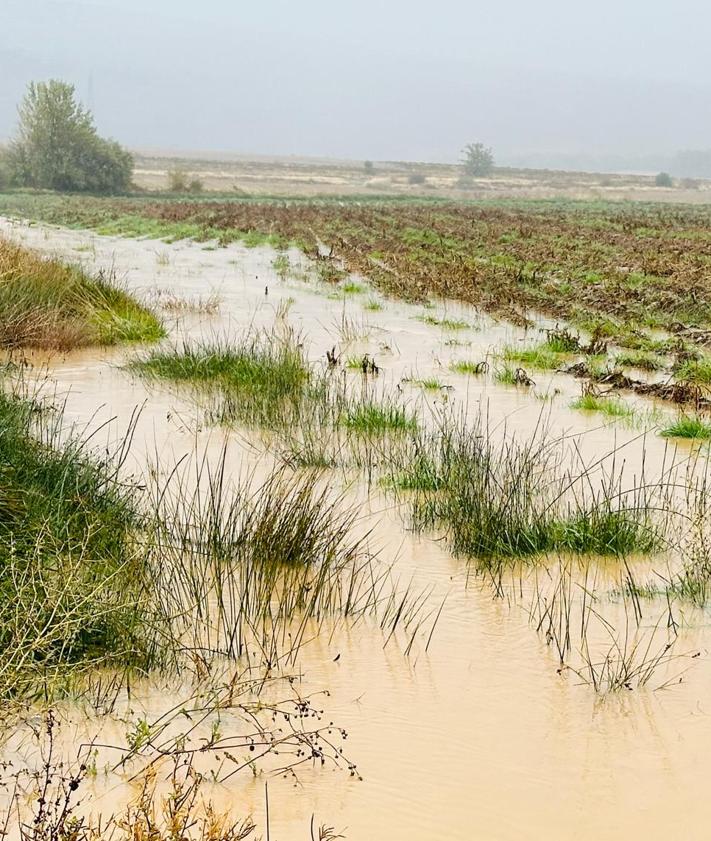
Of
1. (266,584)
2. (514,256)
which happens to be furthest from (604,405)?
(514,256)

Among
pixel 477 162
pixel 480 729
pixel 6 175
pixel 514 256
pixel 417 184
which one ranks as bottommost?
pixel 480 729

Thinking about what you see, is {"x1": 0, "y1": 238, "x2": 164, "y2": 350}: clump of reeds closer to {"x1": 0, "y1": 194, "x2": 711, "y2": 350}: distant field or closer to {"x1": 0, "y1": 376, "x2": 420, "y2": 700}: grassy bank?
{"x1": 0, "y1": 194, "x2": 711, "y2": 350}: distant field

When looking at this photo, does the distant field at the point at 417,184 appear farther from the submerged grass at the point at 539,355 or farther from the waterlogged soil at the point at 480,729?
the waterlogged soil at the point at 480,729

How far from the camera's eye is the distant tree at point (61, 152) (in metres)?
70.8

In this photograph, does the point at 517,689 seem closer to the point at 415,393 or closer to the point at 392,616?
the point at 392,616

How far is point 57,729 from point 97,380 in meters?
7.56

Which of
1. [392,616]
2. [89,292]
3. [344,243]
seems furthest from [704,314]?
[344,243]

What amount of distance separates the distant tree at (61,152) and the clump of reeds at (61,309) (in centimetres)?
5933

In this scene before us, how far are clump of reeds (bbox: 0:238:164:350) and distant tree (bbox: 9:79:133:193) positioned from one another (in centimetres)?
5933

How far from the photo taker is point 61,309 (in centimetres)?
1295

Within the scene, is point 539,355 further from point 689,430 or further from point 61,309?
point 61,309

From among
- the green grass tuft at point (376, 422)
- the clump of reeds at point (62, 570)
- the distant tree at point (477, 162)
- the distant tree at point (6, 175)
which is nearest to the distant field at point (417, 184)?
the distant tree at point (477, 162)

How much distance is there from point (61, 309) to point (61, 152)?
62.4m

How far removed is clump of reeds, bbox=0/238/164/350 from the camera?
12102 millimetres
